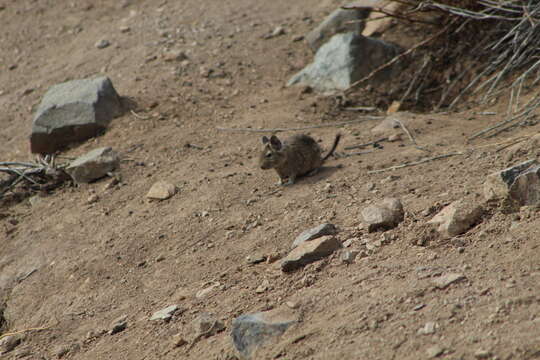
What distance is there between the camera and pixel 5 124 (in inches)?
314

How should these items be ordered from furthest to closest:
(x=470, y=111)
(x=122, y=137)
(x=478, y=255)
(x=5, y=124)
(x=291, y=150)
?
(x=5, y=124) < (x=122, y=137) < (x=470, y=111) < (x=291, y=150) < (x=478, y=255)

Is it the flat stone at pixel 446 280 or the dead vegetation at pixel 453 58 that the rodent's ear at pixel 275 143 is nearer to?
the dead vegetation at pixel 453 58

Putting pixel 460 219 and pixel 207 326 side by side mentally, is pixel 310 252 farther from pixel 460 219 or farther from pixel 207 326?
pixel 460 219

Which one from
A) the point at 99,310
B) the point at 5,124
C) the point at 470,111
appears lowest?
the point at 470,111

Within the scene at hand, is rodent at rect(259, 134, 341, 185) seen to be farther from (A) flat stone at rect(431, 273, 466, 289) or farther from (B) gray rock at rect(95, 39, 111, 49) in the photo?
(B) gray rock at rect(95, 39, 111, 49)

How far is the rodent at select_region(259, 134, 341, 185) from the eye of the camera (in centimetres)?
550

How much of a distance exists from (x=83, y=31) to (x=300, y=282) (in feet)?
24.0

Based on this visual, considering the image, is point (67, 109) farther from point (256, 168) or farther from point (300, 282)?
point (300, 282)

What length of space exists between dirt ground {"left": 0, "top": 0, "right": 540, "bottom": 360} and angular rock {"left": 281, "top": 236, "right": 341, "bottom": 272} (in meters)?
0.06

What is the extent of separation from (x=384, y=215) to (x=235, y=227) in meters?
1.21

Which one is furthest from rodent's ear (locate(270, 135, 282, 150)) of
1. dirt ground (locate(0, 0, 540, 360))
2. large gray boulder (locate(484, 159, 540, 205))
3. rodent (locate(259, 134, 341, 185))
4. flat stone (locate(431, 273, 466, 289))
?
flat stone (locate(431, 273, 466, 289))

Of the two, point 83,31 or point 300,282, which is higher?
point 83,31

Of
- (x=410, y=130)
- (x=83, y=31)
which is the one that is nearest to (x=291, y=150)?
(x=410, y=130)

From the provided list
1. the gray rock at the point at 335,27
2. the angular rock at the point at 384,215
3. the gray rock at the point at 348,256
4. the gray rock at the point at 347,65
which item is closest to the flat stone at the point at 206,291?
the gray rock at the point at 348,256
